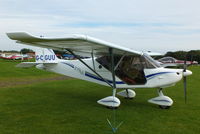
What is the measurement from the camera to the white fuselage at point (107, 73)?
7271 millimetres

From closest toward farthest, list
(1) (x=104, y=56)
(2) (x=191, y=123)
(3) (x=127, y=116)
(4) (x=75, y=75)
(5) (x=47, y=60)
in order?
(2) (x=191, y=123), (3) (x=127, y=116), (1) (x=104, y=56), (4) (x=75, y=75), (5) (x=47, y=60)

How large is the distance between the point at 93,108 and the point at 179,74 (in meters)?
3.24

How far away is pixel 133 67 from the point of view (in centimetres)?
774

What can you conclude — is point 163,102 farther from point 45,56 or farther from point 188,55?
point 45,56

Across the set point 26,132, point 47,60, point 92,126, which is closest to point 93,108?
point 92,126

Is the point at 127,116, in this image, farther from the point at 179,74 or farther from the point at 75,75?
the point at 75,75

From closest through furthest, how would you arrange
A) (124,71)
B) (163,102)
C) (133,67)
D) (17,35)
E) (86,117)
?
Result: (17,35) → (86,117) → (163,102) → (133,67) → (124,71)

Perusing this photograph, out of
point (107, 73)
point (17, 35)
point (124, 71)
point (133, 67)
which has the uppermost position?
point (17, 35)

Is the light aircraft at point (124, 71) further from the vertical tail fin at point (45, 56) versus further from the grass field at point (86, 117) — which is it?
the vertical tail fin at point (45, 56)

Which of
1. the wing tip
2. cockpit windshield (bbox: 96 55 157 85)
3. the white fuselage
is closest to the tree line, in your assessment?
the white fuselage

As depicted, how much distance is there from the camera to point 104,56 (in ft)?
27.3

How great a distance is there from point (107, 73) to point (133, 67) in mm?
1106

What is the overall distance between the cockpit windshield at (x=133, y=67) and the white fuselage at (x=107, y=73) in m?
0.15

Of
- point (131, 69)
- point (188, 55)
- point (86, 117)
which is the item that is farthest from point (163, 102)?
point (188, 55)
